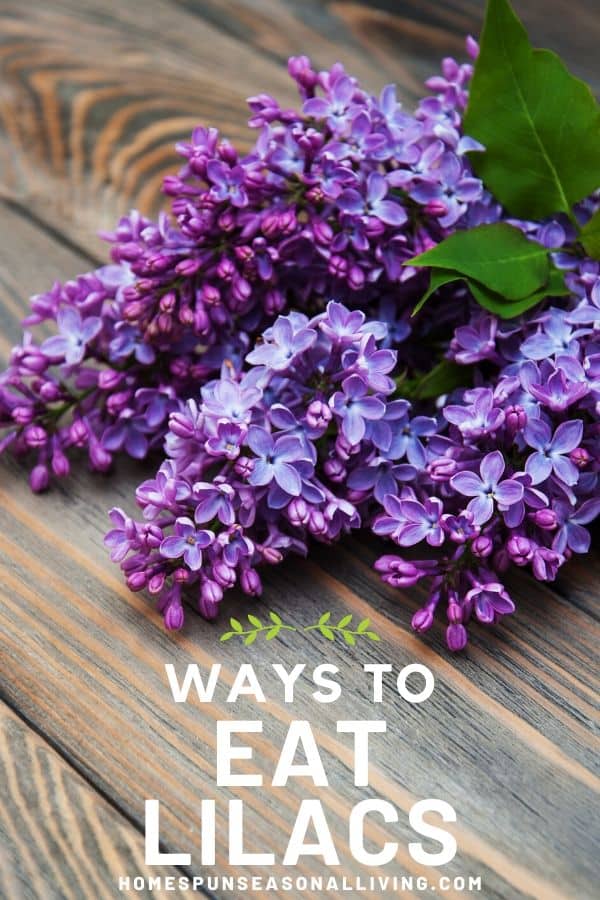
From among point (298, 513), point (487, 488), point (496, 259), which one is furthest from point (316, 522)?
point (496, 259)

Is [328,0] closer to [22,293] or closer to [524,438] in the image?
[22,293]

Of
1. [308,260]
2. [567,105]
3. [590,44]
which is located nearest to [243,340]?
[308,260]

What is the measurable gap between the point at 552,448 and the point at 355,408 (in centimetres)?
13

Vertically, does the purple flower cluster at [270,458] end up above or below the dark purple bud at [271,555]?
above

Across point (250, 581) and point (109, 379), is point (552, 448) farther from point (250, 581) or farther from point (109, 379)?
point (109, 379)

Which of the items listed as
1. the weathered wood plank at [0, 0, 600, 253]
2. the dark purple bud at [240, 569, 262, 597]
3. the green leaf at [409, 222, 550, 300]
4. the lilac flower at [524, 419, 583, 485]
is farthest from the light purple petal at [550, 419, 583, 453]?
the weathered wood plank at [0, 0, 600, 253]

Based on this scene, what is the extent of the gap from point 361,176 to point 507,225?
A: 108 mm

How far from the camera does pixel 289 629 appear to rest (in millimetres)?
886

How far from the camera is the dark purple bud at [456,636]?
84 cm

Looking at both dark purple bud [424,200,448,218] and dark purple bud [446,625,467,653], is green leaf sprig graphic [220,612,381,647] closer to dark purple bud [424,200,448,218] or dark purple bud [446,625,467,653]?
dark purple bud [446,625,467,653]

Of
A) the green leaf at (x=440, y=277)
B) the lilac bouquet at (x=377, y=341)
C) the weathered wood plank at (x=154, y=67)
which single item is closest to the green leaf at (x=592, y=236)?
the lilac bouquet at (x=377, y=341)

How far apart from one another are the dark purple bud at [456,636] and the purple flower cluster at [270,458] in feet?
0.32

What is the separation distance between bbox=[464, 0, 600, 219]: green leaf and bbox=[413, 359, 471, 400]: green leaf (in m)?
0.12

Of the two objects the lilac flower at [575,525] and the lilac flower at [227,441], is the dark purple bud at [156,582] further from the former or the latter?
the lilac flower at [575,525]
